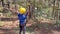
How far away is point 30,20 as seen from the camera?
855cm

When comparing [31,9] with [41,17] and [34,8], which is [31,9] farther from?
[41,17]

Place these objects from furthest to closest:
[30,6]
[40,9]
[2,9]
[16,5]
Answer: [2,9], [16,5], [40,9], [30,6]

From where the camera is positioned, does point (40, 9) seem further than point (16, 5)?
No

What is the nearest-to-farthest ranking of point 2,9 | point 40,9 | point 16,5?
point 40,9 < point 16,5 < point 2,9

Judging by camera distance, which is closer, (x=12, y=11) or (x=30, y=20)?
(x=30, y=20)

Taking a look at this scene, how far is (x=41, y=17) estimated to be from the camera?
911cm

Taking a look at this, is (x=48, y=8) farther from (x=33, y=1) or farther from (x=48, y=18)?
(x=33, y=1)

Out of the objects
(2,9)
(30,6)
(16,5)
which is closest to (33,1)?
(30,6)

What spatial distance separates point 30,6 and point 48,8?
130 centimetres

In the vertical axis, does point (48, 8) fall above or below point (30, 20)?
above

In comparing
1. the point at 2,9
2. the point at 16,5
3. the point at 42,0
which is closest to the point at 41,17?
the point at 42,0

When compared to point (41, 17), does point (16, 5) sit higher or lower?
higher

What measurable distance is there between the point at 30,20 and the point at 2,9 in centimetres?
312

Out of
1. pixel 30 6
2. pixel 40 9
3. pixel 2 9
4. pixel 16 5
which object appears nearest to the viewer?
pixel 30 6
